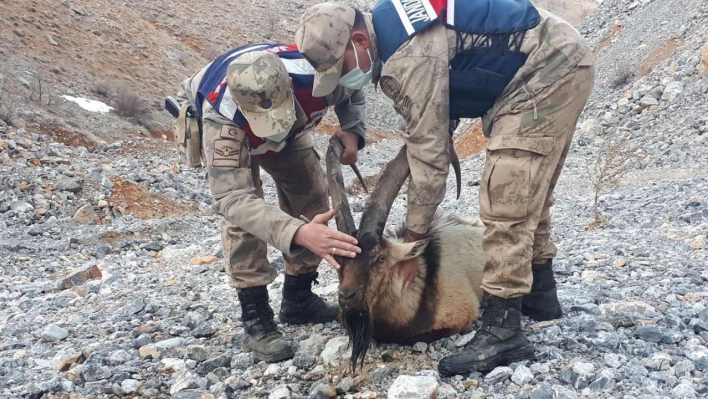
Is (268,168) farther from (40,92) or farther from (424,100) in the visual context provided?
(40,92)

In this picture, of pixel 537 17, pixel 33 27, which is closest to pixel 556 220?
pixel 537 17

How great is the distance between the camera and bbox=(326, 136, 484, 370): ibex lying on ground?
419cm

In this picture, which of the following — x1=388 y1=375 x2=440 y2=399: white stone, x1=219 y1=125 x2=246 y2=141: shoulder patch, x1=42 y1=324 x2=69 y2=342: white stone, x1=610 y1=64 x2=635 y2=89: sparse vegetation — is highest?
x1=610 y1=64 x2=635 y2=89: sparse vegetation

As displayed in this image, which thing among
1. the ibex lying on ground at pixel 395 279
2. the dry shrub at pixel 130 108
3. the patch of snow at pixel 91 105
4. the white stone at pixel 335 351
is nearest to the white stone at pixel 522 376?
the ibex lying on ground at pixel 395 279

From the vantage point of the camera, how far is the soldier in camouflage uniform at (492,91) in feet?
12.7

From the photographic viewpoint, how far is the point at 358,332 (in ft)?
13.9

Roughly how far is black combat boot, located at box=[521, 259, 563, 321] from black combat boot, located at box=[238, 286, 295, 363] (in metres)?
1.75

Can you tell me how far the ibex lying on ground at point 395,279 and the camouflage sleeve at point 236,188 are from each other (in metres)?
0.40

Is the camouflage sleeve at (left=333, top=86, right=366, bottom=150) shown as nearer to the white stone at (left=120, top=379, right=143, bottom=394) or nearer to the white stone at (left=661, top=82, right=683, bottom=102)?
the white stone at (left=120, top=379, right=143, bottom=394)

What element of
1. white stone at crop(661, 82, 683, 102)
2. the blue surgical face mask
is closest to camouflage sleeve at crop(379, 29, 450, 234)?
the blue surgical face mask

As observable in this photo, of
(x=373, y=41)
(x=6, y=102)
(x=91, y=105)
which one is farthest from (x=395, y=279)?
(x=91, y=105)

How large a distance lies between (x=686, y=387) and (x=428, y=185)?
176 cm

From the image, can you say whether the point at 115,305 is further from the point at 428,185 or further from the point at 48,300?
the point at 428,185

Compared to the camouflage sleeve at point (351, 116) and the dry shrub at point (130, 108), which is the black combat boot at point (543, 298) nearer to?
the camouflage sleeve at point (351, 116)
